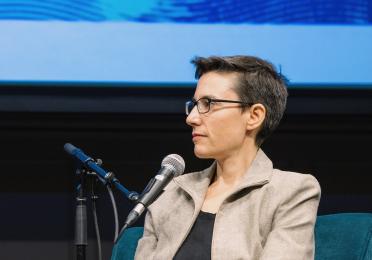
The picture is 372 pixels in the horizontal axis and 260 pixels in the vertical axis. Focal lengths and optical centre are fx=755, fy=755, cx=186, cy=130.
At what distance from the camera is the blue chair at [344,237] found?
6.56 feet

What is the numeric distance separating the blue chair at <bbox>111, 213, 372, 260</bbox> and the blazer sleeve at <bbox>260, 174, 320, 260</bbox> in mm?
140

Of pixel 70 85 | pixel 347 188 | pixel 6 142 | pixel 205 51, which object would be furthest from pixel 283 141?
pixel 6 142

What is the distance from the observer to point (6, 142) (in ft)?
9.71

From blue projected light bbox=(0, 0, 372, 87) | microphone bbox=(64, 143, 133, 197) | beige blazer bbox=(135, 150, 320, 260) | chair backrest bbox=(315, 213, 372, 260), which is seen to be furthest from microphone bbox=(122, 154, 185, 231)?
blue projected light bbox=(0, 0, 372, 87)

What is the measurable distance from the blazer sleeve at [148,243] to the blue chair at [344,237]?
458 millimetres

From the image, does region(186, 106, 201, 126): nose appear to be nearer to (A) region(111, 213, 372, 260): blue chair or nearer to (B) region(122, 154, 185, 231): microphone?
(B) region(122, 154, 185, 231): microphone

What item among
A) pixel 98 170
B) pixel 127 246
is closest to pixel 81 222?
pixel 98 170

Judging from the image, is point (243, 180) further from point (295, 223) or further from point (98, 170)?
point (98, 170)

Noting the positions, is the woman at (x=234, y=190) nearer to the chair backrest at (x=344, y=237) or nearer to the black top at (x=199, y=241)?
the black top at (x=199, y=241)

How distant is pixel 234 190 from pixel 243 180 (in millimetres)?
41

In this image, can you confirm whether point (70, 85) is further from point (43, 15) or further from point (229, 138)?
point (229, 138)

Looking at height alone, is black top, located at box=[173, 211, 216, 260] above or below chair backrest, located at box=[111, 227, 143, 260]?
above

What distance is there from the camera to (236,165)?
83.3 inches

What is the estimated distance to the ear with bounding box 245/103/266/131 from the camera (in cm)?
208
